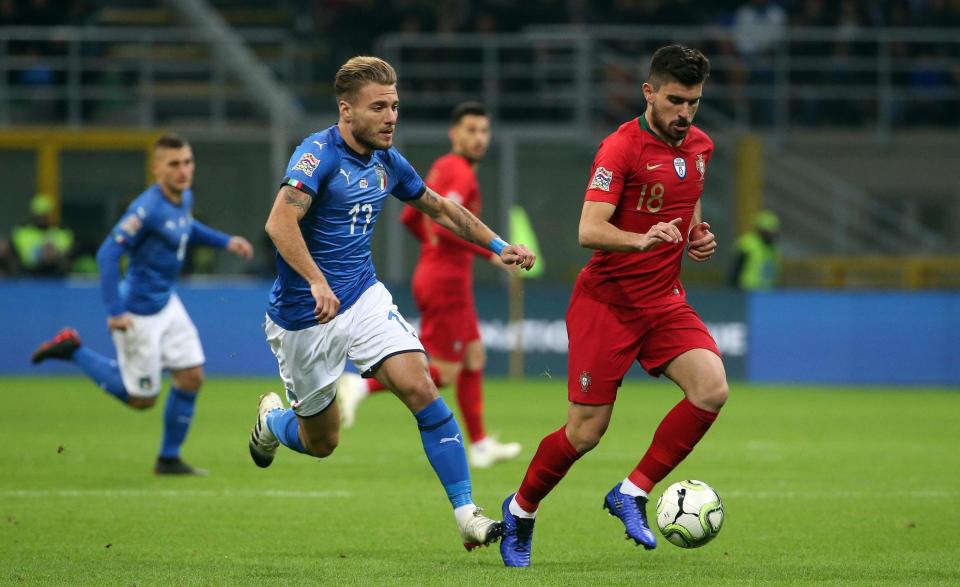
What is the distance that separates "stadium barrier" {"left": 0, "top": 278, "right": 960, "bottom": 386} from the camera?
19266 millimetres

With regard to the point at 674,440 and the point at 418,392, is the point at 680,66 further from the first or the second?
the point at 418,392

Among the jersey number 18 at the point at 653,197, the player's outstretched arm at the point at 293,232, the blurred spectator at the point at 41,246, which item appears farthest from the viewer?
the blurred spectator at the point at 41,246

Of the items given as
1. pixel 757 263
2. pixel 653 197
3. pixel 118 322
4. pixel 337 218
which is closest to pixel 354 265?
pixel 337 218

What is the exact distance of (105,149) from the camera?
23109 millimetres

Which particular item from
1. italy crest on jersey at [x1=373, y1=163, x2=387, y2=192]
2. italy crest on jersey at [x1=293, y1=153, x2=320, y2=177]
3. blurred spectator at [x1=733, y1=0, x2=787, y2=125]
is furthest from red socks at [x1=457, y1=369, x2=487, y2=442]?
blurred spectator at [x1=733, y1=0, x2=787, y2=125]

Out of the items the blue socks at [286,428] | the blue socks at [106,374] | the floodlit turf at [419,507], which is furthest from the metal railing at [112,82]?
the blue socks at [286,428]

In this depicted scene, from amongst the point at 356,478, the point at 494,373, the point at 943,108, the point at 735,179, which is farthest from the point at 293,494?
the point at 943,108

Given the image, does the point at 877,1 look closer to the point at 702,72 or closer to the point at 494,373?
the point at 494,373

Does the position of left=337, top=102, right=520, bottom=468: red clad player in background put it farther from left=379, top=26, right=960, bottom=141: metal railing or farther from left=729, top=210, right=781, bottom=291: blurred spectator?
left=379, top=26, right=960, bottom=141: metal railing

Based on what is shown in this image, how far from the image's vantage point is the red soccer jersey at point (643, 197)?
22.8 ft

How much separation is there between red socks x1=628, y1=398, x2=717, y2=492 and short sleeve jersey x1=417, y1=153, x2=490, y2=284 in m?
4.25

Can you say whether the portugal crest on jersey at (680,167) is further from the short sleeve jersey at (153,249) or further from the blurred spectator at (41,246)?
the blurred spectator at (41,246)

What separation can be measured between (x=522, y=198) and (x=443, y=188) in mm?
12679

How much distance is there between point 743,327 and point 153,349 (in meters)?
10.7
